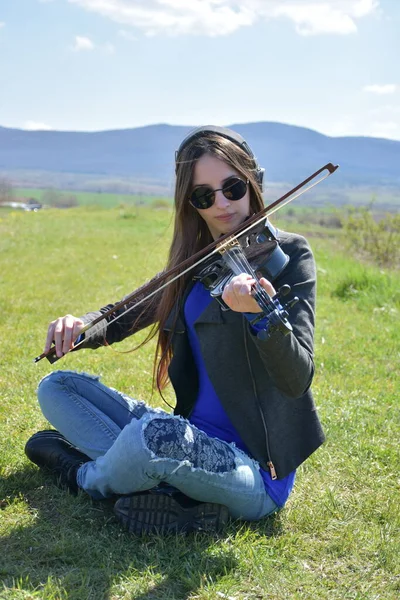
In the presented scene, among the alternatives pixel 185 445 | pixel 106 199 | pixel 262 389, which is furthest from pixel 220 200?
pixel 106 199

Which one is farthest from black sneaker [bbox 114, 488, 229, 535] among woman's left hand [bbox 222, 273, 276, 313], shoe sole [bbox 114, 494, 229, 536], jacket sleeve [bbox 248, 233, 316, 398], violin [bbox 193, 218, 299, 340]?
woman's left hand [bbox 222, 273, 276, 313]

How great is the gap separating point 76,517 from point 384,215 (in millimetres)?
12145

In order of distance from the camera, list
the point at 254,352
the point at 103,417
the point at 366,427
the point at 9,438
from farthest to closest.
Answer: the point at 366,427 → the point at 9,438 → the point at 103,417 → the point at 254,352

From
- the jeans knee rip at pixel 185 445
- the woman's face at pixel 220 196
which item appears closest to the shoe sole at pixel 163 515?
the jeans knee rip at pixel 185 445

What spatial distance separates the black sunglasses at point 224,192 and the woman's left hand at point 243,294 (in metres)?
0.68

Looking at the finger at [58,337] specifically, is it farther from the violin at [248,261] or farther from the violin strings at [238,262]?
the violin strings at [238,262]

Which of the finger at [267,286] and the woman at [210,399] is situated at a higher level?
the finger at [267,286]

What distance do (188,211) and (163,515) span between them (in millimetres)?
1371

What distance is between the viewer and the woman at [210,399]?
8.90 feet

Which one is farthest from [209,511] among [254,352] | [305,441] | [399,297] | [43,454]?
[399,297]

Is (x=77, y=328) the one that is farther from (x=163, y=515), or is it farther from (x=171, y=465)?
(x=163, y=515)

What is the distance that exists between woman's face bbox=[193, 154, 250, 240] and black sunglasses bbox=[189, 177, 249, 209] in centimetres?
1

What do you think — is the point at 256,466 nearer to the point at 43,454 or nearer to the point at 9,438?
the point at 43,454

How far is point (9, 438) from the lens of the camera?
13.0 ft
